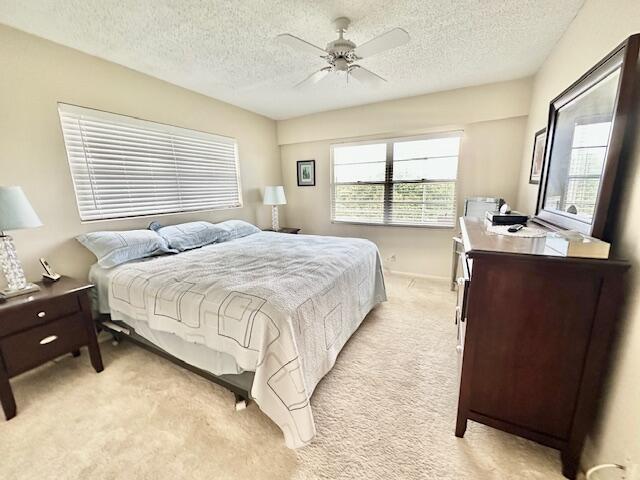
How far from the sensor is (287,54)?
2.30 metres

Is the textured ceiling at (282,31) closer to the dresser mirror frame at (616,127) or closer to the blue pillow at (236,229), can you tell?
the dresser mirror frame at (616,127)

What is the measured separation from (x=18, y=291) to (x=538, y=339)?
9.97 ft

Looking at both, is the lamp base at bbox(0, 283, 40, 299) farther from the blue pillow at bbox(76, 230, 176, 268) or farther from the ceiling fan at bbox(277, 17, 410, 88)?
the ceiling fan at bbox(277, 17, 410, 88)

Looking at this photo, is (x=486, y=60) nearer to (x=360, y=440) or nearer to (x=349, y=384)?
(x=349, y=384)

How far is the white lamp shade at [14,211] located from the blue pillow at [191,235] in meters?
1.00

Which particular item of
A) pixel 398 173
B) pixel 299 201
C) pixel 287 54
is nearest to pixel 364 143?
pixel 398 173

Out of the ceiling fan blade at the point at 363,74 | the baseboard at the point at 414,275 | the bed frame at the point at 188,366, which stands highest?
the ceiling fan blade at the point at 363,74

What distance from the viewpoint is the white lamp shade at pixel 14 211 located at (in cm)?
162

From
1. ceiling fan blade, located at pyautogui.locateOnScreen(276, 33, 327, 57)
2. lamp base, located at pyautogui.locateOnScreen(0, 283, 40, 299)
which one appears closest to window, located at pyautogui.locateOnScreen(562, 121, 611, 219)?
ceiling fan blade, located at pyautogui.locateOnScreen(276, 33, 327, 57)

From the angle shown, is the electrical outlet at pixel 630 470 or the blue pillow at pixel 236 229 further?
the blue pillow at pixel 236 229

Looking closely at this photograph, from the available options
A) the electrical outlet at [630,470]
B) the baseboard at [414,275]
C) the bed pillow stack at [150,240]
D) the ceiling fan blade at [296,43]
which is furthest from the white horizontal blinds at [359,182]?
the electrical outlet at [630,470]

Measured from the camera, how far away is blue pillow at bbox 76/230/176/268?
86.0 inches

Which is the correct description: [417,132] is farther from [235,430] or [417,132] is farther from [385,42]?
[235,430]

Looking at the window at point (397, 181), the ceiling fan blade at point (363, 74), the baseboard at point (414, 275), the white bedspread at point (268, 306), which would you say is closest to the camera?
the white bedspread at point (268, 306)
